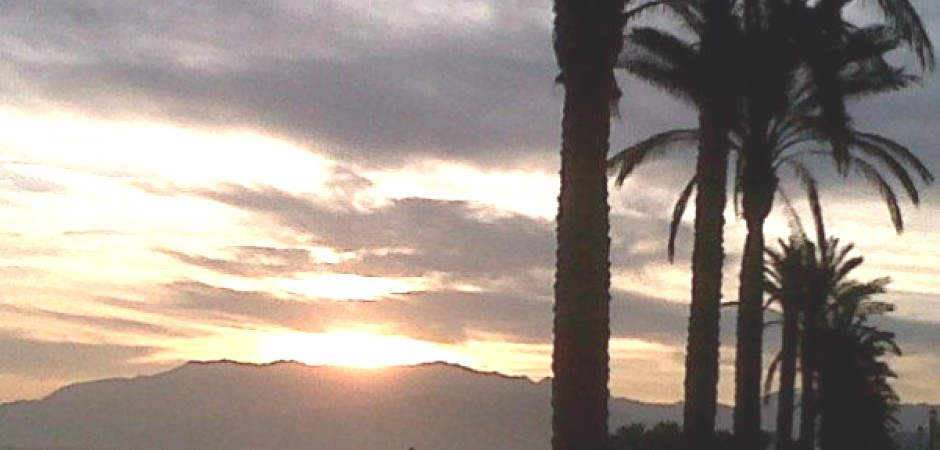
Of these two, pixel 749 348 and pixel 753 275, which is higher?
pixel 753 275

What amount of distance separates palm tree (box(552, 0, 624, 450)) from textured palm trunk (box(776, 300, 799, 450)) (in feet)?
76.2

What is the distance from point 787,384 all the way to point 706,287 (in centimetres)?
1559

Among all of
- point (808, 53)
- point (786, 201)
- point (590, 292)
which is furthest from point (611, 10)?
point (786, 201)

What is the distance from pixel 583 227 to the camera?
59.7ft

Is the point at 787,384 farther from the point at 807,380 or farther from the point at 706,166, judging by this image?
the point at 706,166

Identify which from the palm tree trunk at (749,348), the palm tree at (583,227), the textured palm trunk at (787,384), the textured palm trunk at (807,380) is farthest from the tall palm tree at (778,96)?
the textured palm trunk at (807,380)

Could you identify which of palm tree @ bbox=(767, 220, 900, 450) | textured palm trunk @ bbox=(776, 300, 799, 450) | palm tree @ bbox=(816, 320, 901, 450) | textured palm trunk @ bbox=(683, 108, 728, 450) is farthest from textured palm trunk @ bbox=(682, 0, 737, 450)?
palm tree @ bbox=(816, 320, 901, 450)

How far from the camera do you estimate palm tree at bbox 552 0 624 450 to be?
1789 centimetres

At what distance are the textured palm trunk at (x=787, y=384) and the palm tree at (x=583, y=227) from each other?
76.2 feet

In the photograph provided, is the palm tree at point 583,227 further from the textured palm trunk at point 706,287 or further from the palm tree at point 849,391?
the palm tree at point 849,391

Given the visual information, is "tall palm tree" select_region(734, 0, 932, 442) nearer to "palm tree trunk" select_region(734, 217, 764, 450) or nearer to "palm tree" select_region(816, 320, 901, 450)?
"palm tree trunk" select_region(734, 217, 764, 450)

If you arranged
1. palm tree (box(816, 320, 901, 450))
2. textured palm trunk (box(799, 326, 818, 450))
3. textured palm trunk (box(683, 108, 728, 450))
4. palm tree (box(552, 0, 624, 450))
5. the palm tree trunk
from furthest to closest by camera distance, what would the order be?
palm tree (box(816, 320, 901, 450)) → textured palm trunk (box(799, 326, 818, 450)) → the palm tree trunk → textured palm trunk (box(683, 108, 728, 450)) → palm tree (box(552, 0, 624, 450))

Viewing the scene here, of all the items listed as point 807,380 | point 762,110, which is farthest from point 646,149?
point 807,380

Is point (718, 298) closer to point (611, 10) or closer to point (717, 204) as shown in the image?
point (717, 204)
